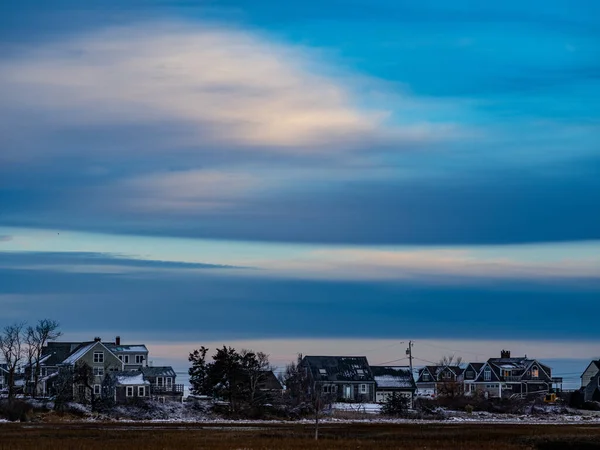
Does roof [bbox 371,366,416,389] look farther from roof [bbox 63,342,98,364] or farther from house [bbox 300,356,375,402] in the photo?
roof [bbox 63,342,98,364]

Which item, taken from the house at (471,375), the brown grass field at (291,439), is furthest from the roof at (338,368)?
the brown grass field at (291,439)

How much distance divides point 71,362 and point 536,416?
59.7m

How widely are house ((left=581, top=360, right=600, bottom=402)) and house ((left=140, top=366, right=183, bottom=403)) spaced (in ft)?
189

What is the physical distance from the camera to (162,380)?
146500 millimetres

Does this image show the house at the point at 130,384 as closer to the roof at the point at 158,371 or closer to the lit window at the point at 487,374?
the roof at the point at 158,371

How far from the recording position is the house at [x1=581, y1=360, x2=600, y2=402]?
15831 centimetres

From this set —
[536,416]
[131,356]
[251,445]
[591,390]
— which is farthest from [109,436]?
[591,390]

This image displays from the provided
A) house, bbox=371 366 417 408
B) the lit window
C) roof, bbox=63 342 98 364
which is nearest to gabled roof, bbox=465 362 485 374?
the lit window

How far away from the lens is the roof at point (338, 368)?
5960 inches

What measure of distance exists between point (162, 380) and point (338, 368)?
85.2 ft

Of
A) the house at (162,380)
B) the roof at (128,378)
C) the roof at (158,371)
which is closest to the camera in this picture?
the roof at (128,378)

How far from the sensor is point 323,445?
60.8 metres

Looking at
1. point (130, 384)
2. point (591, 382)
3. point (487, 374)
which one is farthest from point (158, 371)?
point (591, 382)

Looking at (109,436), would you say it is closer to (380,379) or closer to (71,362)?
(71,362)
